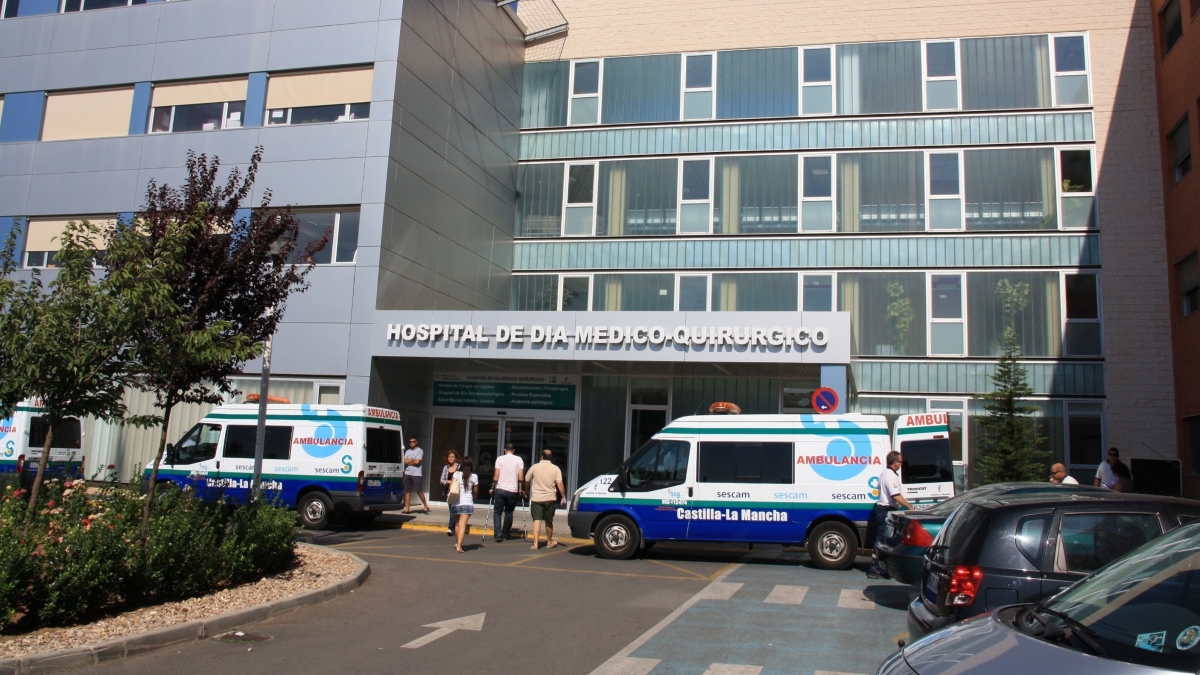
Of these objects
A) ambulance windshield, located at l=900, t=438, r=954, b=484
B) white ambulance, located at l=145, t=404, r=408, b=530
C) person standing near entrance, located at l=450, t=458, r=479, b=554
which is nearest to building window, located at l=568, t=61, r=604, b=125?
white ambulance, located at l=145, t=404, r=408, b=530

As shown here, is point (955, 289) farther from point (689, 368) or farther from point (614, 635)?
point (614, 635)

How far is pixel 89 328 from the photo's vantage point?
934 cm

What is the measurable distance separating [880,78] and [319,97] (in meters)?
14.3

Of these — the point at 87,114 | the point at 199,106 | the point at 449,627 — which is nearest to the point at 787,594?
the point at 449,627

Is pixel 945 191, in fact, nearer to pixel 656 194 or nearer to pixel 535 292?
pixel 656 194

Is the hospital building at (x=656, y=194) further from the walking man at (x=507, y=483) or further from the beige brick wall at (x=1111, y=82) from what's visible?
the walking man at (x=507, y=483)

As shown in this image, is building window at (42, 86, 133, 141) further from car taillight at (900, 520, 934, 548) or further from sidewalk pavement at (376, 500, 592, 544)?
car taillight at (900, 520, 934, 548)

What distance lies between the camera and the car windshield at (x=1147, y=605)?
2973mm

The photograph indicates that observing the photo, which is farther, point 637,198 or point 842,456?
point 637,198

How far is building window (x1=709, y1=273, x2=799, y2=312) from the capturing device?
914 inches

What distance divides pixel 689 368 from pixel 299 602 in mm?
12740

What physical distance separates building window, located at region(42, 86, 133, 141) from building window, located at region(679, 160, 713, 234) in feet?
47.3

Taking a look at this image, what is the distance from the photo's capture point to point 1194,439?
63.7ft

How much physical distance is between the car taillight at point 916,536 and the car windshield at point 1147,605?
18.7 feet
